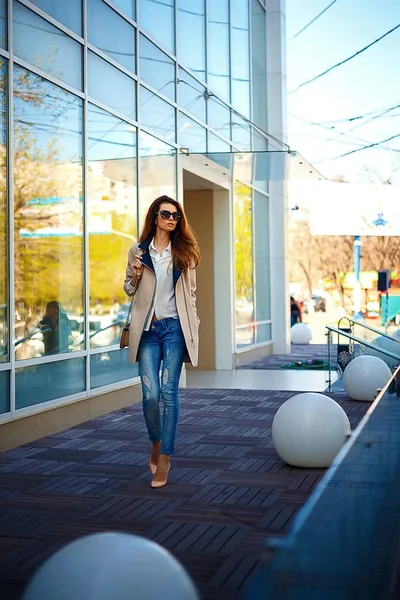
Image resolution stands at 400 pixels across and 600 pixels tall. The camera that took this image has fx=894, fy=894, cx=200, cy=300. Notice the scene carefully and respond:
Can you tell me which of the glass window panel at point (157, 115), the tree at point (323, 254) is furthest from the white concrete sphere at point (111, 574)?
the tree at point (323, 254)

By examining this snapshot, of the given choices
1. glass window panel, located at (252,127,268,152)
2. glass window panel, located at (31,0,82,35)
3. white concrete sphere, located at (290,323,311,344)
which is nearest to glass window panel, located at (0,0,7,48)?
glass window panel, located at (31,0,82,35)

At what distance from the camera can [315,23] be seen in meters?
28.3

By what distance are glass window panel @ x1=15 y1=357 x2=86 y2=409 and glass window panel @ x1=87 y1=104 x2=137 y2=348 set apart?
60cm

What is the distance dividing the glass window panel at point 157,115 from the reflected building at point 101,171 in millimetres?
40

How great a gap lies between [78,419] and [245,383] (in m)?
4.72

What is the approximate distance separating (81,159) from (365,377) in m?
4.16

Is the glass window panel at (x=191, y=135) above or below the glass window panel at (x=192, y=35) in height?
below

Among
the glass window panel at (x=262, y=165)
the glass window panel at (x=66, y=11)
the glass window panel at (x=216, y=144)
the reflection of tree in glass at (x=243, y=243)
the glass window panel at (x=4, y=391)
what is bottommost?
the glass window panel at (x=4, y=391)

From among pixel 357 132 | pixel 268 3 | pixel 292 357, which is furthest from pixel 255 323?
pixel 357 132

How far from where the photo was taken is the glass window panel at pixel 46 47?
836 centimetres

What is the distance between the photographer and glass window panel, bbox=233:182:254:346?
17.2 m

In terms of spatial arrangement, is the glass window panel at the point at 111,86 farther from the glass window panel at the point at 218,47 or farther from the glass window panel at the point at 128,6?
the glass window panel at the point at 218,47

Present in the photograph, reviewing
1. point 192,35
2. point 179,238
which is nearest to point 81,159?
point 179,238

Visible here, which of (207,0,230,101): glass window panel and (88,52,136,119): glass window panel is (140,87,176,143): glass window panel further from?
(207,0,230,101): glass window panel
